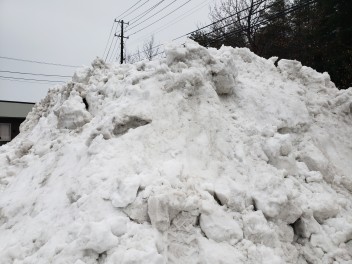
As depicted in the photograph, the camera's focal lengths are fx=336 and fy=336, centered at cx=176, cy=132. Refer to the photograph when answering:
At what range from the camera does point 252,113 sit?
5379 millimetres

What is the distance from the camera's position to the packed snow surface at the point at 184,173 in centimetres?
331

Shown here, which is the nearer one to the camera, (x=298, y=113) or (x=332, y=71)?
(x=298, y=113)

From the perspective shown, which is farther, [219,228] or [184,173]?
[184,173]

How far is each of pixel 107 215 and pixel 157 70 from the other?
2.61 m

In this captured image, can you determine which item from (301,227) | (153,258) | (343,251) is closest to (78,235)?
(153,258)

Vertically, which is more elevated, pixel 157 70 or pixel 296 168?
pixel 157 70

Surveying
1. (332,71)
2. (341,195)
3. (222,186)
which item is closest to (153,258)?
(222,186)

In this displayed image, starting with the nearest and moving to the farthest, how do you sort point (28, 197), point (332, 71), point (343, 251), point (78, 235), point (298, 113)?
point (78, 235)
point (343, 251)
point (28, 197)
point (298, 113)
point (332, 71)

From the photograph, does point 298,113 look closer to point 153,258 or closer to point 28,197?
point 153,258

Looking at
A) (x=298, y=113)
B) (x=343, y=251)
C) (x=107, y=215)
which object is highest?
(x=298, y=113)

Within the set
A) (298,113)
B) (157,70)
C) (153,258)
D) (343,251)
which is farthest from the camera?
(298,113)

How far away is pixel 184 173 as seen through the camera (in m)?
3.84

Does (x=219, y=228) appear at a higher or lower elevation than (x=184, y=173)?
lower

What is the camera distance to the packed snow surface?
10.9 feet
